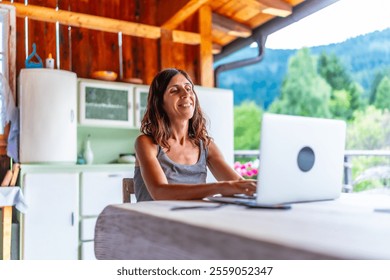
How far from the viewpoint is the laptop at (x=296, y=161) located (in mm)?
1171

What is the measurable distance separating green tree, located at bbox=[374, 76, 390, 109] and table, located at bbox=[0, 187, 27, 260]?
12766mm

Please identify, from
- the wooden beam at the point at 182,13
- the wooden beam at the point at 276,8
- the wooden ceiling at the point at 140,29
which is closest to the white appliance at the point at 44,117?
the wooden ceiling at the point at 140,29

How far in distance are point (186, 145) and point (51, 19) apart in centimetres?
272

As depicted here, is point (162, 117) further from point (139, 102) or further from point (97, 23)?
point (97, 23)

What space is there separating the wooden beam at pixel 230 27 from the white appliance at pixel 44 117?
245 centimetres

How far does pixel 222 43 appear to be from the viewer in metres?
6.23

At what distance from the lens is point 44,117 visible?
3553mm

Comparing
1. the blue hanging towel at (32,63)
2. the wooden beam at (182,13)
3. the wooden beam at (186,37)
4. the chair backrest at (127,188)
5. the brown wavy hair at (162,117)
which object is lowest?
the chair backrest at (127,188)

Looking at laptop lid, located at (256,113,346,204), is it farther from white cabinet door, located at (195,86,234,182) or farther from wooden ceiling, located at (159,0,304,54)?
wooden ceiling, located at (159,0,304,54)

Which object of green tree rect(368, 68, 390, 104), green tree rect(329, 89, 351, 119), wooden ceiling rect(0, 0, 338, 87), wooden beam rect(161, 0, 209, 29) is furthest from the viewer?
green tree rect(329, 89, 351, 119)

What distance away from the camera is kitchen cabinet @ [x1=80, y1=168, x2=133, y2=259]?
142 inches

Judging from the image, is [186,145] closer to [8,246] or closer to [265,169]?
[265,169]

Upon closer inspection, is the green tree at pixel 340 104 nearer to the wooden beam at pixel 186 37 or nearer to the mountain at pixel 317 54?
the mountain at pixel 317 54

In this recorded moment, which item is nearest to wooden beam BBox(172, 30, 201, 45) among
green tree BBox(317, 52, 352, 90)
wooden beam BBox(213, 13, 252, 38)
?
wooden beam BBox(213, 13, 252, 38)
